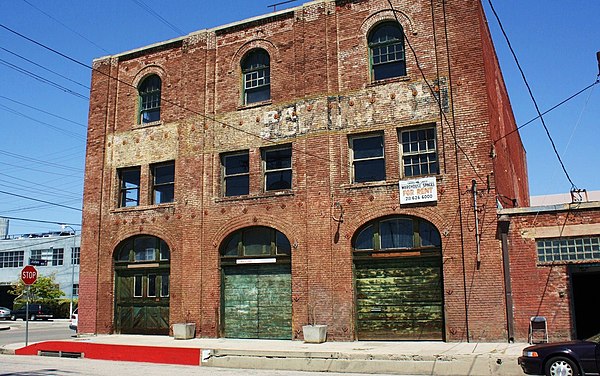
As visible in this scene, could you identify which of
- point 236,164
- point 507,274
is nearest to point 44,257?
point 236,164

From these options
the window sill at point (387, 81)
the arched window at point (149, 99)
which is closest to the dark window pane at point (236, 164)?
the arched window at point (149, 99)

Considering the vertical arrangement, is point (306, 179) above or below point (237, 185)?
below

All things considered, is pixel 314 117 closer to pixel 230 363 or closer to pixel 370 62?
pixel 370 62

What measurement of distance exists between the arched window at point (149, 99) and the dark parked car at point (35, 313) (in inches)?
1358

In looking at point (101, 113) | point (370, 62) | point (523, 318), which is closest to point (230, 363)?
point (523, 318)

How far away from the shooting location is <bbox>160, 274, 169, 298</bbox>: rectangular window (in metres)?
22.5

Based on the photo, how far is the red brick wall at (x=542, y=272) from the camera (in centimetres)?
1642

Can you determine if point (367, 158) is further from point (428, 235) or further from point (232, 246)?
point (232, 246)

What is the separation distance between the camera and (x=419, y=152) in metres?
19.0

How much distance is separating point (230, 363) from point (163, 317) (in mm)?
6511

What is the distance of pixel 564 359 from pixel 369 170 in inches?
373

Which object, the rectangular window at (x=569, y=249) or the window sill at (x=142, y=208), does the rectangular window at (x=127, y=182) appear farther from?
Result: the rectangular window at (x=569, y=249)

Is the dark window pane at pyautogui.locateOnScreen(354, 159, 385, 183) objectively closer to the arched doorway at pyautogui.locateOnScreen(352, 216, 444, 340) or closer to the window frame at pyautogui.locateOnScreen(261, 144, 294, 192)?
the arched doorway at pyautogui.locateOnScreen(352, 216, 444, 340)

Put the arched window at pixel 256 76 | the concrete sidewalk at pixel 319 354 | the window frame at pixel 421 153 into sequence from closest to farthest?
the concrete sidewalk at pixel 319 354 → the window frame at pixel 421 153 → the arched window at pixel 256 76
